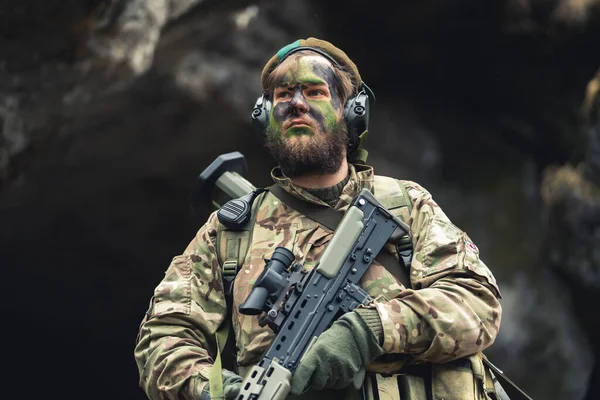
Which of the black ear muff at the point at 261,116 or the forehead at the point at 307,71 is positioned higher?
the forehead at the point at 307,71

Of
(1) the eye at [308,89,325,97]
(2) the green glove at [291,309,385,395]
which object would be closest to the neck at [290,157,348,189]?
(1) the eye at [308,89,325,97]

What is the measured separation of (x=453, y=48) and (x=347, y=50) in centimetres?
61

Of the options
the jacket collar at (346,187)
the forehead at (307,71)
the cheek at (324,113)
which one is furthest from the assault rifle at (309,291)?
the forehead at (307,71)

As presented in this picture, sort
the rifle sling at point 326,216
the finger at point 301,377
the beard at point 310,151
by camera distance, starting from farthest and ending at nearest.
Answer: the beard at point 310,151, the rifle sling at point 326,216, the finger at point 301,377

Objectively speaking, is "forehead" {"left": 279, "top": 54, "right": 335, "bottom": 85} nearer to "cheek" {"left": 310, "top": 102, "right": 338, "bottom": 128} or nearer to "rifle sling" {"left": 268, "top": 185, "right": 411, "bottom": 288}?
"cheek" {"left": 310, "top": 102, "right": 338, "bottom": 128}

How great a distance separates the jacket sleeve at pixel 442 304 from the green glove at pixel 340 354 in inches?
1.5

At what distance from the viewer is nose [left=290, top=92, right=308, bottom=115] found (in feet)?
7.63

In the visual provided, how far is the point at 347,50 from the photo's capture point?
498 cm

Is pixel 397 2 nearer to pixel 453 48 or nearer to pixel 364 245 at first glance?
pixel 453 48

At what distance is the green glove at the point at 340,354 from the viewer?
1939mm

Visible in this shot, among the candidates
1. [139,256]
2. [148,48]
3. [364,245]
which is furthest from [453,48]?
[364,245]

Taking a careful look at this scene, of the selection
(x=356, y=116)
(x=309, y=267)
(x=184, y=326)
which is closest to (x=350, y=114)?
(x=356, y=116)

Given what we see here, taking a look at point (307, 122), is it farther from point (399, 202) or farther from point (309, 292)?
point (309, 292)

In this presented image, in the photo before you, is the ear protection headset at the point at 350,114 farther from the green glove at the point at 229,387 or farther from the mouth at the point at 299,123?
the green glove at the point at 229,387
